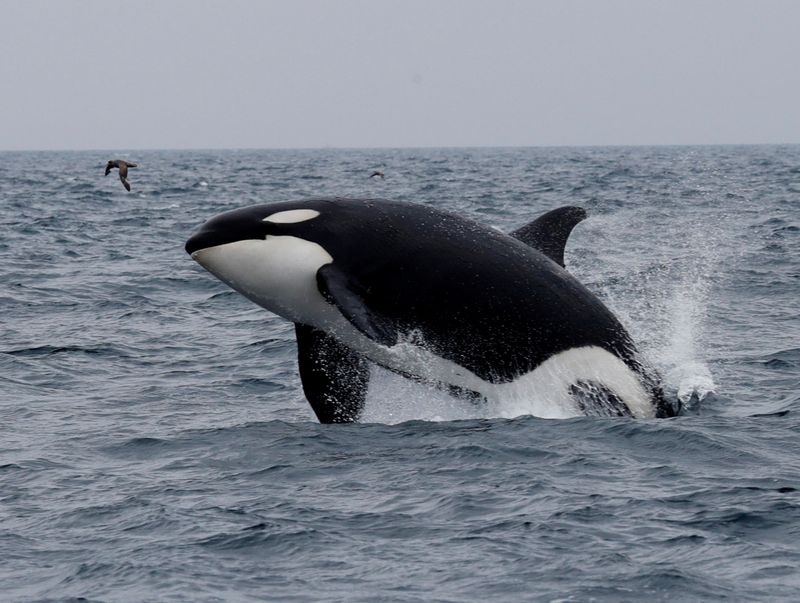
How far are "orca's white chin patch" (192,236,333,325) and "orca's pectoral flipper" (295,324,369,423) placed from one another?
0.25m

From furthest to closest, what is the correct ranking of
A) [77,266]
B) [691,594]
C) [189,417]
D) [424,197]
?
[424,197], [77,266], [189,417], [691,594]

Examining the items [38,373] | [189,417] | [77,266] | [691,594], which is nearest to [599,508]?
[691,594]

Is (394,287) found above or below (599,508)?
above

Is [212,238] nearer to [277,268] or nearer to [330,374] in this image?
[277,268]

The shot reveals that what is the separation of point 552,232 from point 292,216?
2184mm

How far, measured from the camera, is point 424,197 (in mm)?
43531

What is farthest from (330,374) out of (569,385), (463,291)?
(569,385)

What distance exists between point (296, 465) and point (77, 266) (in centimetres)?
1471

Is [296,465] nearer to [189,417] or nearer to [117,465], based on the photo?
[117,465]

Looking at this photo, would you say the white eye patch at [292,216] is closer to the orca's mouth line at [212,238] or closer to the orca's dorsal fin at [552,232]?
the orca's mouth line at [212,238]

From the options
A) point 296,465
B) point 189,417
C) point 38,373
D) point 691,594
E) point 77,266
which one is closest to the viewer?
point 691,594

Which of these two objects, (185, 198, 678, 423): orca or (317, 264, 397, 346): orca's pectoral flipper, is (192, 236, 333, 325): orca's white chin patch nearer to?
(185, 198, 678, 423): orca

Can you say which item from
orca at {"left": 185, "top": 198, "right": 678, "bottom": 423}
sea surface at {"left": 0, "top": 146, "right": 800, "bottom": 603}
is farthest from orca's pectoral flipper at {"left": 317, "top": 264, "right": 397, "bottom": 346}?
sea surface at {"left": 0, "top": 146, "right": 800, "bottom": 603}

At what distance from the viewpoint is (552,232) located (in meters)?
10.5
